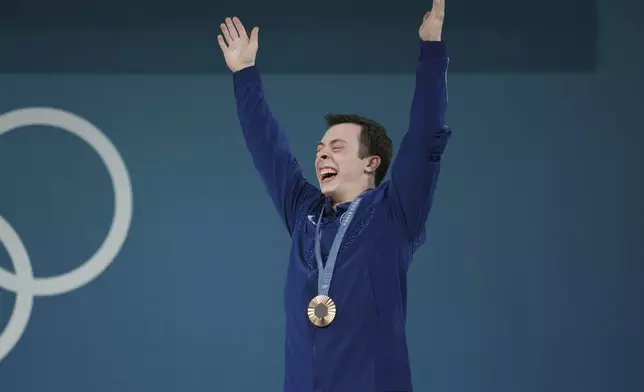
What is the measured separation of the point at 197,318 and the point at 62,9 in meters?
1.50

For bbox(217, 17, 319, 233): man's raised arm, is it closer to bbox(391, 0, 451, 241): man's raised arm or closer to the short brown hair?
the short brown hair

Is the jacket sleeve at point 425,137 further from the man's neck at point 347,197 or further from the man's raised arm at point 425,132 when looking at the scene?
the man's neck at point 347,197

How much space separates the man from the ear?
0.04 metres

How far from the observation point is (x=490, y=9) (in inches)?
142

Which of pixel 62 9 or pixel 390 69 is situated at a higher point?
pixel 62 9

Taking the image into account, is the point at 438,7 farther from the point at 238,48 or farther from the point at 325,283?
the point at 325,283

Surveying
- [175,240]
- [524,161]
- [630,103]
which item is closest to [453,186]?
[524,161]

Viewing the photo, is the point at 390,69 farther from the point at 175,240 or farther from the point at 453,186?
the point at 175,240

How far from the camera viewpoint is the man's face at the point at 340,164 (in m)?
2.11

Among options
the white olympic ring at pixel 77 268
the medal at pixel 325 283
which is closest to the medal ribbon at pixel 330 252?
the medal at pixel 325 283

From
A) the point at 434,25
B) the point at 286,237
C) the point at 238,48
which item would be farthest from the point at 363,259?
the point at 286,237

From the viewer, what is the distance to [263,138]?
2.19 metres

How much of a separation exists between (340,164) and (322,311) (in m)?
0.41

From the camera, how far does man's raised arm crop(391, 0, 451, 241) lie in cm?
189
